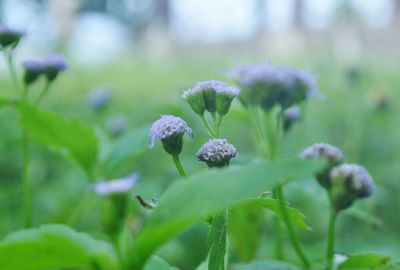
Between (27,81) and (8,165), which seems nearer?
(27,81)

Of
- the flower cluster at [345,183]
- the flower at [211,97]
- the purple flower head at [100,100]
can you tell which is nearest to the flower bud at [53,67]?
the flower at [211,97]

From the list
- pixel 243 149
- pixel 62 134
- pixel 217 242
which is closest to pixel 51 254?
pixel 217 242

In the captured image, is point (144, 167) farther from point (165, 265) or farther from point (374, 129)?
point (165, 265)

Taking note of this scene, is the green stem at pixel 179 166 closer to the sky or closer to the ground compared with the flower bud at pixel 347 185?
closer to the ground

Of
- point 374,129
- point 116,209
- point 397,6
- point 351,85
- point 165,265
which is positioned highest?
point 116,209

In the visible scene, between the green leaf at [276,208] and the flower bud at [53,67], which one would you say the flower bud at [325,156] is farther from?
the flower bud at [53,67]

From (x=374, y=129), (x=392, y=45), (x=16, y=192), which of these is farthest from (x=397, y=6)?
(x=16, y=192)

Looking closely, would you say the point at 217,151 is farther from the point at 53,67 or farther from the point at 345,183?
the point at 53,67
